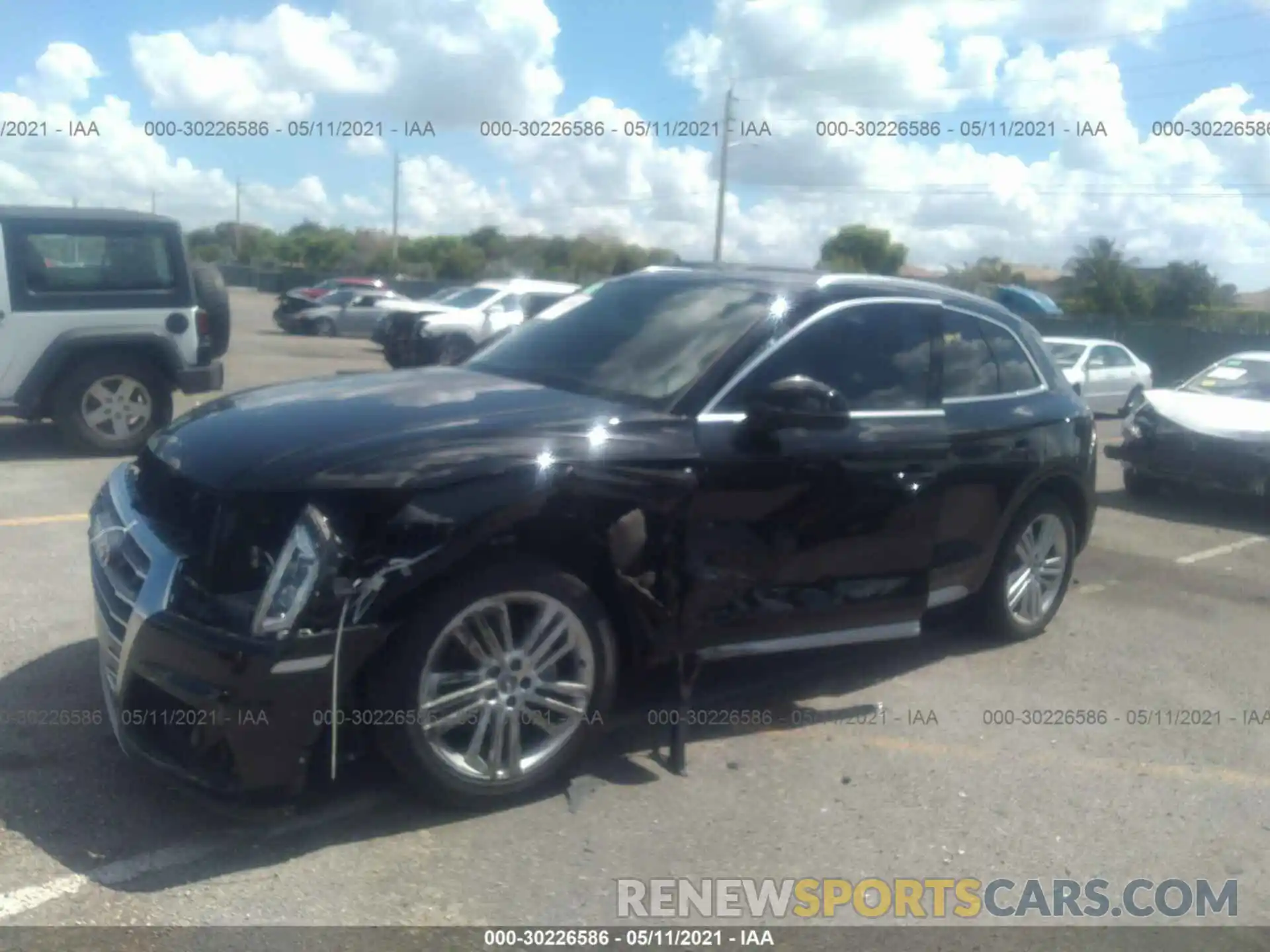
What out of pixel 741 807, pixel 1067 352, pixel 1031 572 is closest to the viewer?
pixel 741 807

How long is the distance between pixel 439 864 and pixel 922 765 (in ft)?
6.48

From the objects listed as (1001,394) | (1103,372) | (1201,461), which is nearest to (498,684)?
(1001,394)

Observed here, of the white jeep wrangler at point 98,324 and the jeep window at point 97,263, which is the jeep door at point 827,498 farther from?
the jeep window at point 97,263

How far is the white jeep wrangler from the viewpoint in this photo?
9875mm

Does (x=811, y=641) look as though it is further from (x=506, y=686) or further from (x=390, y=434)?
(x=390, y=434)

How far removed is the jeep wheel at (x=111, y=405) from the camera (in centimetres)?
1019

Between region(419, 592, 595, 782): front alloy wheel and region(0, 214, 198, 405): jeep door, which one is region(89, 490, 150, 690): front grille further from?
region(0, 214, 198, 405): jeep door

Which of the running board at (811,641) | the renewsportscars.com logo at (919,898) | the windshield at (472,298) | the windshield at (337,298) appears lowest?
the renewsportscars.com logo at (919,898)

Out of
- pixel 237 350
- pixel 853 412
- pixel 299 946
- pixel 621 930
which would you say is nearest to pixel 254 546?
pixel 299 946

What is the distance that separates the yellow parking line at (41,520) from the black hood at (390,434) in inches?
138

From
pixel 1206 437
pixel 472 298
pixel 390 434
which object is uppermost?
pixel 390 434

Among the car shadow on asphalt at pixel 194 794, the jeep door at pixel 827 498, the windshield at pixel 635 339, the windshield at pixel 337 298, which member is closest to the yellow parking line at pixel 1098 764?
the car shadow on asphalt at pixel 194 794

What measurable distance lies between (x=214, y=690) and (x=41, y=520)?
4.91 metres

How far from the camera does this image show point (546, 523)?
416 centimetres
